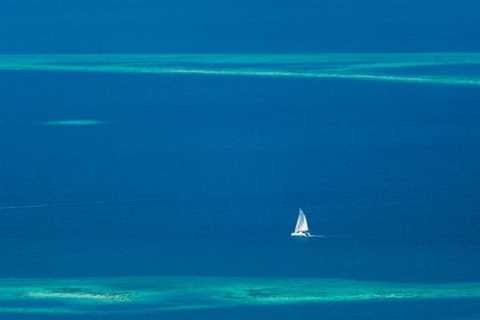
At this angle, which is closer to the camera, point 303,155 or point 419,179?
point 419,179

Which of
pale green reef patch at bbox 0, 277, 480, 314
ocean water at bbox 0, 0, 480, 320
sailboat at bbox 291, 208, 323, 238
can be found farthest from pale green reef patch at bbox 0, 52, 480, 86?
pale green reef patch at bbox 0, 277, 480, 314

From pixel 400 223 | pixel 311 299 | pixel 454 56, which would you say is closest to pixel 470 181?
pixel 400 223

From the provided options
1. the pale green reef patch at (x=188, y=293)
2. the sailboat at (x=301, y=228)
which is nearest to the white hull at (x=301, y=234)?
the sailboat at (x=301, y=228)

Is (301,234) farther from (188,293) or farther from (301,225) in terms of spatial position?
(188,293)

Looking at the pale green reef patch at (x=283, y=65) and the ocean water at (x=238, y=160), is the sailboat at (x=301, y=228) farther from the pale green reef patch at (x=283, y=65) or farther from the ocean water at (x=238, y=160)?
the pale green reef patch at (x=283, y=65)

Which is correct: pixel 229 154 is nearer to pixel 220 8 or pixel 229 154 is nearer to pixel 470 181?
pixel 470 181

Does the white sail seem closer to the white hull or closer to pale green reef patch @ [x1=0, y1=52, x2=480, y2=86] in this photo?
the white hull

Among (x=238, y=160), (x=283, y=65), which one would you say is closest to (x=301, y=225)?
(x=238, y=160)
